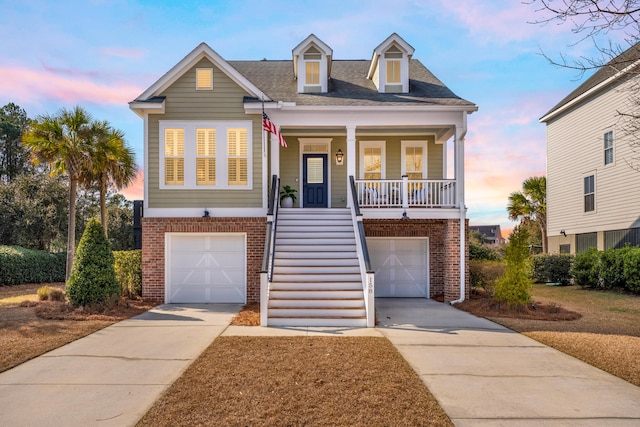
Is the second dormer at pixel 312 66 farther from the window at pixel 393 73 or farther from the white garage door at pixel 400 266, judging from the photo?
the white garage door at pixel 400 266

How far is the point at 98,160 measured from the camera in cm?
1541

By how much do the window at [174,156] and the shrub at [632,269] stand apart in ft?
49.5

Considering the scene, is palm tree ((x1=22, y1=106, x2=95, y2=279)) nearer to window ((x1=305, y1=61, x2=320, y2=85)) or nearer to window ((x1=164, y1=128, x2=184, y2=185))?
window ((x1=164, y1=128, x2=184, y2=185))

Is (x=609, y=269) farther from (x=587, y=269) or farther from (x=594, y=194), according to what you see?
(x=594, y=194)

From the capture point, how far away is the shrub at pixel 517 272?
34.2 ft

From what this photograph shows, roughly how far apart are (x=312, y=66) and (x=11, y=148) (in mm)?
26240

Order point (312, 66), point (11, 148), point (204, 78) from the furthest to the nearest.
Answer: point (11, 148) < point (312, 66) < point (204, 78)

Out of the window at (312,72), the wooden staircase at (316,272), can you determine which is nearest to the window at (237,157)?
the wooden staircase at (316,272)

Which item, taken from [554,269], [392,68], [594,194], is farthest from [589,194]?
[392,68]

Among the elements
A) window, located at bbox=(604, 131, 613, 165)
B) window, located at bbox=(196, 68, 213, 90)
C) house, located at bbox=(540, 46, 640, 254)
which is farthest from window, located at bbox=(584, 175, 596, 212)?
window, located at bbox=(196, 68, 213, 90)

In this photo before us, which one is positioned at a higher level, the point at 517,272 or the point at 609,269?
the point at 517,272

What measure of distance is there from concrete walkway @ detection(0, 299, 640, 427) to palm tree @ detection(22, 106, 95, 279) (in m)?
8.25

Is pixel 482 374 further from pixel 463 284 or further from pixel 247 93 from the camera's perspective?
pixel 247 93

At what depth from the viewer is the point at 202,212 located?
1225 cm
